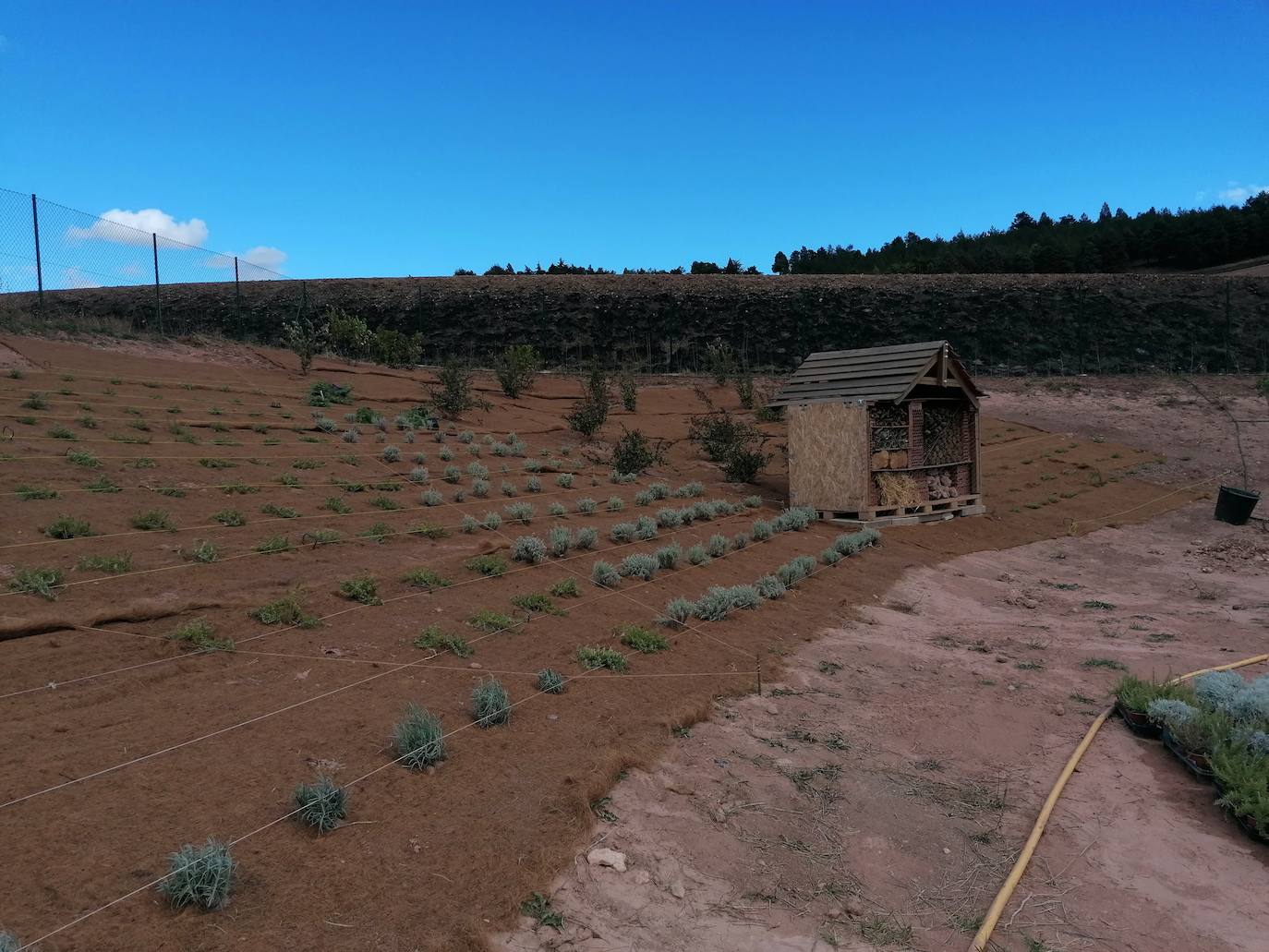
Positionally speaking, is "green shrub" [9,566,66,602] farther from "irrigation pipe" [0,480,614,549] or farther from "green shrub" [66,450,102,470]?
"green shrub" [66,450,102,470]

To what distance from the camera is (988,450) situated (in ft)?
74.1

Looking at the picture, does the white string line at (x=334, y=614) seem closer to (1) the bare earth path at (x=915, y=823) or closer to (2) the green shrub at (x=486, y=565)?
(2) the green shrub at (x=486, y=565)

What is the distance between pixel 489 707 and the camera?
5.09 m

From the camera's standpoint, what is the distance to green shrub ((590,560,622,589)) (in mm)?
8711

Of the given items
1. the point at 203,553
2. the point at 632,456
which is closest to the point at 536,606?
the point at 203,553

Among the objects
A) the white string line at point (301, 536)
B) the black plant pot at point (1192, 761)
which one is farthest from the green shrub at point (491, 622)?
the black plant pot at point (1192, 761)

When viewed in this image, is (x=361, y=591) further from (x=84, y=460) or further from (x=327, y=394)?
(x=327, y=394)

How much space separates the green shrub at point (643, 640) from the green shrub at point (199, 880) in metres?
4.06

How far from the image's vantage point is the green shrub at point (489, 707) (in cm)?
504

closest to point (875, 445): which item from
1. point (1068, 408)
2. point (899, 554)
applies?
point (899, 554)

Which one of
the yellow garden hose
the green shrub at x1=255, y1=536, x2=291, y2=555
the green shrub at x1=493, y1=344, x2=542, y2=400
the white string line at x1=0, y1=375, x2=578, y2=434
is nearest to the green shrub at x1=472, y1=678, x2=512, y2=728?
the yellow garden hose

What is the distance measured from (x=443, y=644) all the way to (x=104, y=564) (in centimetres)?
332

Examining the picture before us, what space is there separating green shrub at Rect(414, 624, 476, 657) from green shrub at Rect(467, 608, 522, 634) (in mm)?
441

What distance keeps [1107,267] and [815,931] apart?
59.0 m
